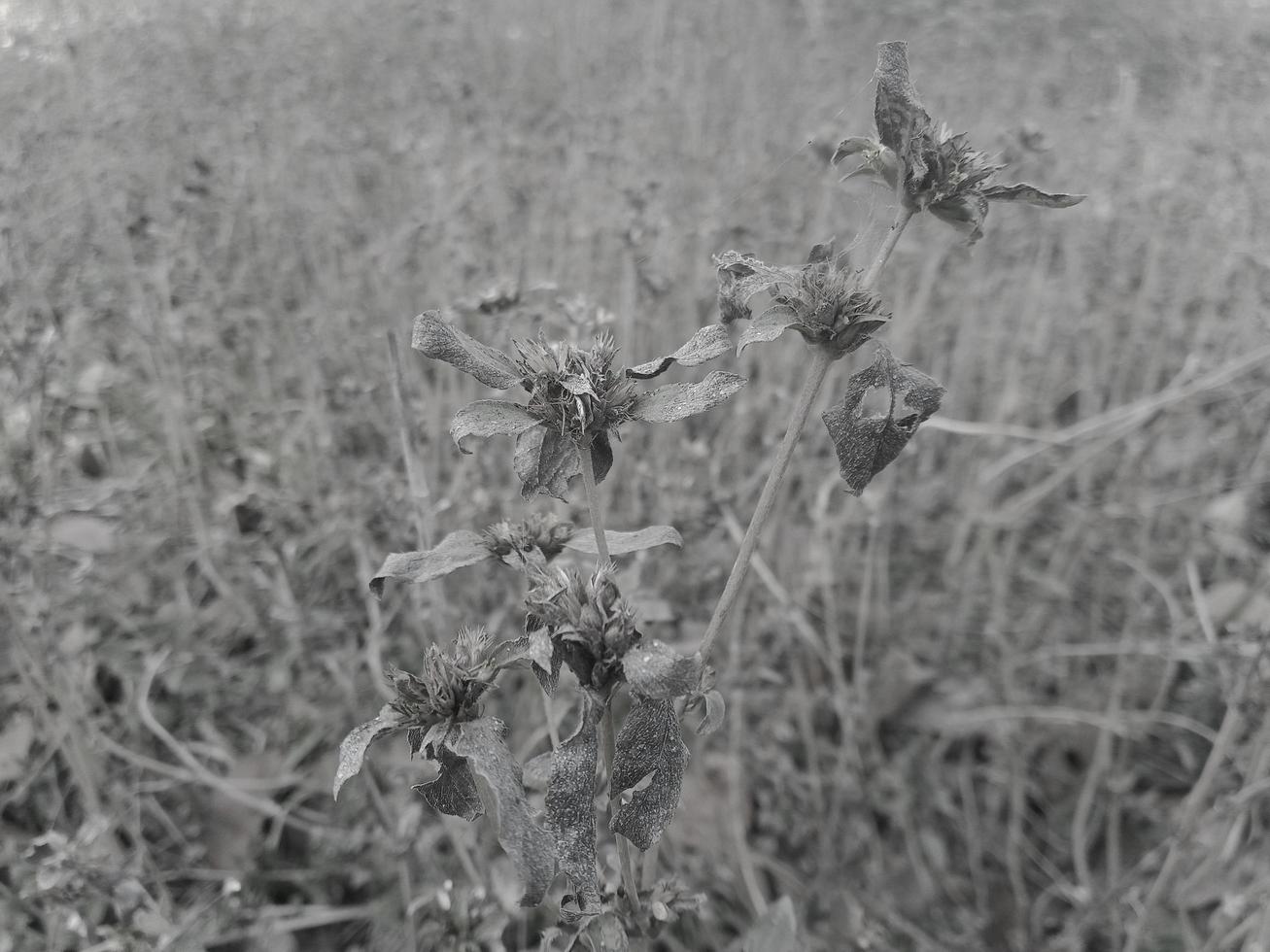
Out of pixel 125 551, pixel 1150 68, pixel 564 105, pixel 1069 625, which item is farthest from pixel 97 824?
pixel 1150 68

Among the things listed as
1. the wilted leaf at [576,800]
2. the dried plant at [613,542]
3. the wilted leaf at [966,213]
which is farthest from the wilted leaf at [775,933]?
the wilted leaf at [966,213]

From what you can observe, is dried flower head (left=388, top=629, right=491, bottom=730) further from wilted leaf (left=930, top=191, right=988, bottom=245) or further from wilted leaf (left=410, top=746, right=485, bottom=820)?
wilted leaf (left=930, top=191, right=988, bottom=245)

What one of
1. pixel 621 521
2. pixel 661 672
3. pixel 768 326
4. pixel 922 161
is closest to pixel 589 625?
pixel 661 672

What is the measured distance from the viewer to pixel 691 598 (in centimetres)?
190

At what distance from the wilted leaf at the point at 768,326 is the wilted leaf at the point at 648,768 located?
303 mm

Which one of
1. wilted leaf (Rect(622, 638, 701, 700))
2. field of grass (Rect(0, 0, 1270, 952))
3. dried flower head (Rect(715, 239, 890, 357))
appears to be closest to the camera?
wilted leaf (Rect(622, 638, 701, 700))

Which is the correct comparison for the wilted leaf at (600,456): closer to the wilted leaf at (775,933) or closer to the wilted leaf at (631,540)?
the wilted leaf at (631,540)

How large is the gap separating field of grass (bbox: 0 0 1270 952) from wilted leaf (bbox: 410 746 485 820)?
17.7 inches

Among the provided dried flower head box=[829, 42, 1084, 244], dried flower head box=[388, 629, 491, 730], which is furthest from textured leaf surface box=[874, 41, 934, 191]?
dried flower head box=[388, 629, 491, 730]

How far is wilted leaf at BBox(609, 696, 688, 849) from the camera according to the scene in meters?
0.68

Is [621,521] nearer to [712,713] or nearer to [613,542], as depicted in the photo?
[613,542]

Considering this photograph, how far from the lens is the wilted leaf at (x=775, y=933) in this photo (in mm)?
1024

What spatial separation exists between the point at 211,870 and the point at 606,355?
5.03 ft

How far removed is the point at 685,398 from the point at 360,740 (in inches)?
15.8
